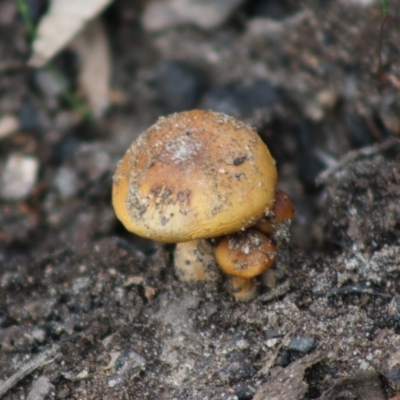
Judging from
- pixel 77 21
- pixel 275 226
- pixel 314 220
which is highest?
pixel 77 21

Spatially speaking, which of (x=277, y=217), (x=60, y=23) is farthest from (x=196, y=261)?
(x=60, y=23)

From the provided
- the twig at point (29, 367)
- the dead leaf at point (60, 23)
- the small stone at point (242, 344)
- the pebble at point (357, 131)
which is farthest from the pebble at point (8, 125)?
the small stone at point (242, 344)

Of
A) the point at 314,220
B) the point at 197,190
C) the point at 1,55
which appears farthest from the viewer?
the point at 1,55

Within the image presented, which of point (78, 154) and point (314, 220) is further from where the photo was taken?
point (78, 154)

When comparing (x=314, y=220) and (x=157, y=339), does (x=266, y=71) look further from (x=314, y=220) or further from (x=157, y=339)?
(x=157, y=339)

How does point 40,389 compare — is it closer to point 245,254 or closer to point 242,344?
point 242,344

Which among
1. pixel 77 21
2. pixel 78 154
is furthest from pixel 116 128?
pixel 77 21

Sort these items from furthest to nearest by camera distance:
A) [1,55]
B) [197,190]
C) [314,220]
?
[1,55], [314,220], [197,190]
